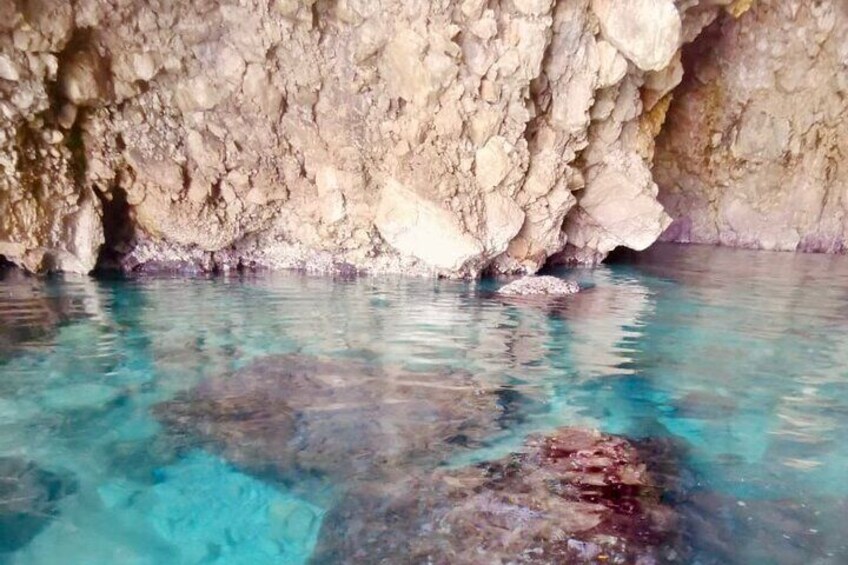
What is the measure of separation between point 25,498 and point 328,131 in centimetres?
807

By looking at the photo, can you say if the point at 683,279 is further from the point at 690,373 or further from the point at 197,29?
the point at 197,29

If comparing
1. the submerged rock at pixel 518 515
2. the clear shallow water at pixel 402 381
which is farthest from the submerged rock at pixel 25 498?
the submerged rock at pixel 518 515

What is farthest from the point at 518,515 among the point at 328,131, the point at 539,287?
the point at 328,131

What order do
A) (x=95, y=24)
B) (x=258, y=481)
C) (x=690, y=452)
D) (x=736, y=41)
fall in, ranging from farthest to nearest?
(x=736, y=41) → (x=95, y=24) → (x=690, y=452) → (x=258, y=481)

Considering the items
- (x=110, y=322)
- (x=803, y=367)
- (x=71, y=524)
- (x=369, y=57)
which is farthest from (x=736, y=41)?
(x=71, y=524)

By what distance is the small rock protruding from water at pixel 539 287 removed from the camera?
373 inches

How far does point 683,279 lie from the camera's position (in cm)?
1134

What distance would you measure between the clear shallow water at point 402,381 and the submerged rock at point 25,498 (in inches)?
0.7

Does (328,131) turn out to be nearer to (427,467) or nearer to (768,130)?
(427,467)

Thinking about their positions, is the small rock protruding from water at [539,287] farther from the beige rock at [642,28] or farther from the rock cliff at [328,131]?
the beige rock at [642,28]

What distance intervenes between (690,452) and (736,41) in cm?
1687

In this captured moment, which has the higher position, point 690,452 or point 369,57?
point 369,57

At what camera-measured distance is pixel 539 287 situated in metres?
9.59

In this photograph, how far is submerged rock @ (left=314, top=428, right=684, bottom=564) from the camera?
289 centimetres
